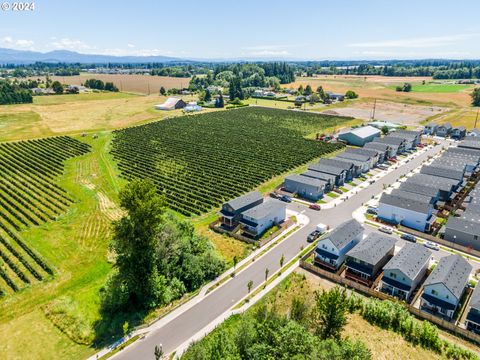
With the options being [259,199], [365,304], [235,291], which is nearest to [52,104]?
[259,199]

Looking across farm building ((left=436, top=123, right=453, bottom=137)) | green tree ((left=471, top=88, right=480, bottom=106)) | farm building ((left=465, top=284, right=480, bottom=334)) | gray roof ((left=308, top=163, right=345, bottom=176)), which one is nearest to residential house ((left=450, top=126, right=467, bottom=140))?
farm building ((left=436, top=123, right=453, bottom=137))

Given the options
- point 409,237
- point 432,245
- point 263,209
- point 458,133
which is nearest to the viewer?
point 432,245

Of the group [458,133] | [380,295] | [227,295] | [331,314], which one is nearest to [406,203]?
[380,295]

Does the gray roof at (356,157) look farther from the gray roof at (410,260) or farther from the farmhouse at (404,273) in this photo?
the farmhouse at (404,273)

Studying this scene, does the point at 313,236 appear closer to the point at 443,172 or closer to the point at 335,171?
the point at 335,171

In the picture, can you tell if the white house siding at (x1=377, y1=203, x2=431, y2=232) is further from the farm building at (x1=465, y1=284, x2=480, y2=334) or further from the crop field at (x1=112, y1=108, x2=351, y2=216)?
the crop field at (x1=112, y1=108, x2=351, y2=216)

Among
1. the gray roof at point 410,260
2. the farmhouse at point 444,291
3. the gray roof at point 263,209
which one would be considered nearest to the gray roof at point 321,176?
the gray roof at point 263,209

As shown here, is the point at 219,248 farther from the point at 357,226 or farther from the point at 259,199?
the point at 357,226
